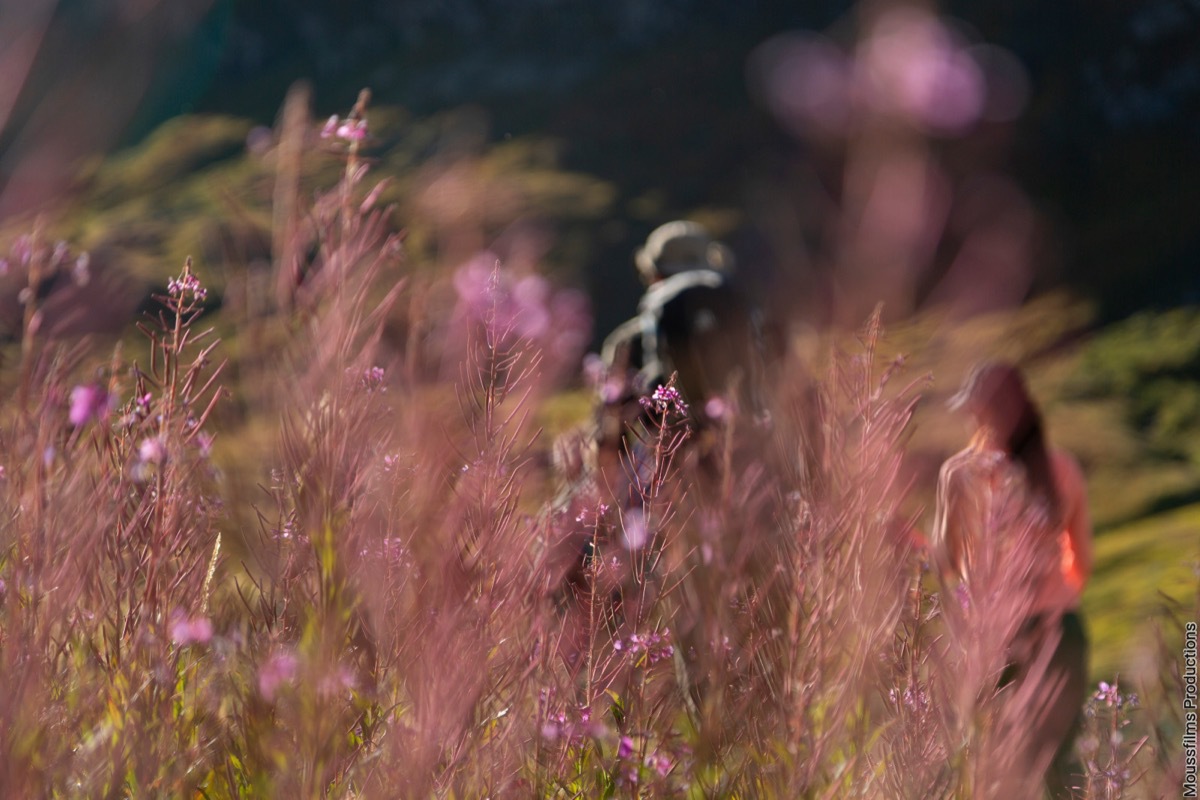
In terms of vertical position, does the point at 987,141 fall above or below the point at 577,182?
above

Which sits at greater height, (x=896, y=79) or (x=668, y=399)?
(x=896, y=79)

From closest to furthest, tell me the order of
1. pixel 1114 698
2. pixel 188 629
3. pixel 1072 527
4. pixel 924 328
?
Result: pixel 188 629 → pixel 1114 698 → pixel 924 328 → pixel 1072 527

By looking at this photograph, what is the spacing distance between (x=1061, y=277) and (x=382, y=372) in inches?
1870

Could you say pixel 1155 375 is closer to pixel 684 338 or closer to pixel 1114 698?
pixel 684 338

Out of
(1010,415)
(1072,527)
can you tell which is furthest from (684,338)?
(1072,527)

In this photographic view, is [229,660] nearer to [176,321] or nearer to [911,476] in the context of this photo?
[176,321]

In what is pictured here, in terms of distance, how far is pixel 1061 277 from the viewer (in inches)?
1783

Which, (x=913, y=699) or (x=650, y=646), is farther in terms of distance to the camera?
(x=650, y=646)

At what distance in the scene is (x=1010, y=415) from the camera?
17.3 ft

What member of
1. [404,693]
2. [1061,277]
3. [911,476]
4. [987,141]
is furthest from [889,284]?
[987,141]

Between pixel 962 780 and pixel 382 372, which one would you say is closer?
pixel 962 780

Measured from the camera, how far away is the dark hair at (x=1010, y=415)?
203 inches

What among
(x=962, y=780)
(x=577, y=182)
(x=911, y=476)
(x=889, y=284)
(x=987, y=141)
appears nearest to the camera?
Result: (x=889, y=284)

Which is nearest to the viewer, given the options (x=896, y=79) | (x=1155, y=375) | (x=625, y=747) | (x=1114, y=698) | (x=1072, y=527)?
(x=896, y=79)
